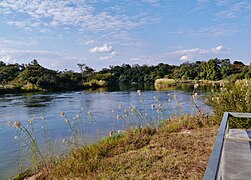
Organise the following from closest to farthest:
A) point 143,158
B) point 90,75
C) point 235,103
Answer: point 143,158
point 235,103
point 90,75

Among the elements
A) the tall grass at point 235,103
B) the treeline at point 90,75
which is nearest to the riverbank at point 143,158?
the tall grass at point 235,103

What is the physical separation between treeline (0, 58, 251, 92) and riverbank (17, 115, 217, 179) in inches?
309

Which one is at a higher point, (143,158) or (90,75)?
(90,75)

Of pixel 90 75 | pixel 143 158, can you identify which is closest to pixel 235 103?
pixel 143 158

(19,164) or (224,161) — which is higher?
(224,161)

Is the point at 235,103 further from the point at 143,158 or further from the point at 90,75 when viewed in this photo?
the point at 90,75

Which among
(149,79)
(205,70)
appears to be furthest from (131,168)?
(149,79)

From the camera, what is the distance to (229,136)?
9.50ft

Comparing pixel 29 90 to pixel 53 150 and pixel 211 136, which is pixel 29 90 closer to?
pixel 53 150

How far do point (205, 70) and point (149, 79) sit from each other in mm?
10638

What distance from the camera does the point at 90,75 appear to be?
37.8 meters

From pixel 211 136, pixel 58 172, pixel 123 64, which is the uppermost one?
pixel 123 64

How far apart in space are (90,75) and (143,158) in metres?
35.2

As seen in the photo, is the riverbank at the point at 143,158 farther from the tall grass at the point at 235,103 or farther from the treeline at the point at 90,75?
the treeline at the point at 90,75
